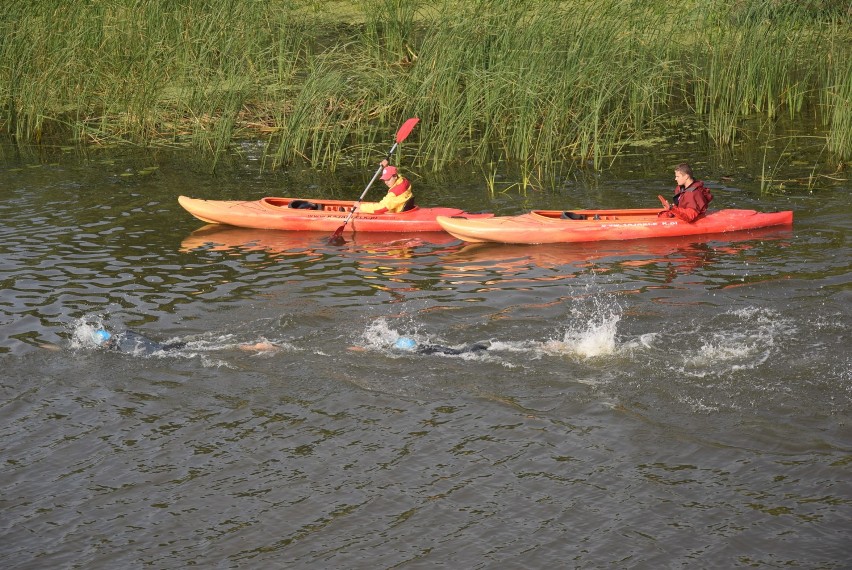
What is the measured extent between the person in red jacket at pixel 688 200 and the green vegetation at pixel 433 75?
197 cm

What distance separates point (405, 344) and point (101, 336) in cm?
225

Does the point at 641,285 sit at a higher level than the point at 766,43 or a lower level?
lower

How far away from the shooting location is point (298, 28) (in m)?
14.9

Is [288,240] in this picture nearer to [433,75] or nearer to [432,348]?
[433,75]

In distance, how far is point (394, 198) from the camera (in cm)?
1098

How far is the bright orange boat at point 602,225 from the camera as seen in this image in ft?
33.7

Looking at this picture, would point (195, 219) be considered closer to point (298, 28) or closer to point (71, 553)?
point (298, 28)

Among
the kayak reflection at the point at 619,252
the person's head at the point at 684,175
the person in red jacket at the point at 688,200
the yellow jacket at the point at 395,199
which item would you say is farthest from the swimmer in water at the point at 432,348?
the person's head at the point at 684,175

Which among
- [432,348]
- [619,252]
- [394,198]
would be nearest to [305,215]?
[394,198]

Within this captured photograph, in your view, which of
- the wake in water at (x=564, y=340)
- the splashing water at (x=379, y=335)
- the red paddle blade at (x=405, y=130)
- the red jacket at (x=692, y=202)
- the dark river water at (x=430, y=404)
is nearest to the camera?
the dark river water at (x=430, y=404)

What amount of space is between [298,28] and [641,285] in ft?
25.5

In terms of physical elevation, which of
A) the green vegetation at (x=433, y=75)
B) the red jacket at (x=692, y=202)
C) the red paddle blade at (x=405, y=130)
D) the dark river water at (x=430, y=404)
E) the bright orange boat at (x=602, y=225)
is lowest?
the dark river water at (x=430, y=404)

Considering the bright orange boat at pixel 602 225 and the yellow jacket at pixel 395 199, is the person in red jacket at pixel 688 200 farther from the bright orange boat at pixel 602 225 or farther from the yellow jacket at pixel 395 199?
the yellow jacket at pixel 395 199

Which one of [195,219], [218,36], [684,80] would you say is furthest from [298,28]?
[684,80]
